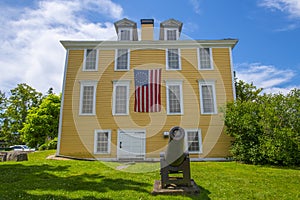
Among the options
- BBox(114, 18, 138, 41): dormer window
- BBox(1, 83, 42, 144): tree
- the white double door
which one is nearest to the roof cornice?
BBox(114, 18, 138, 41): dormer window

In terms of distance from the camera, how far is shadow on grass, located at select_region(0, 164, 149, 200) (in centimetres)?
490

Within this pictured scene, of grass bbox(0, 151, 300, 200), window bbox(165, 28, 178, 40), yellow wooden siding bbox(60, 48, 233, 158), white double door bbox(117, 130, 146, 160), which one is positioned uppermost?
window bbox(165, 28, 178, 40)

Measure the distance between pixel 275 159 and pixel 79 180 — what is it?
31.5 feet

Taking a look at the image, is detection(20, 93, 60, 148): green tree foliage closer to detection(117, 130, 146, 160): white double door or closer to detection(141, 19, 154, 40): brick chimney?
detection(117, 130, 146, 160): white double door

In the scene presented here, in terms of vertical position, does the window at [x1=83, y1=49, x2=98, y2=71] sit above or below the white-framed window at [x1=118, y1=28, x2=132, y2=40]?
below

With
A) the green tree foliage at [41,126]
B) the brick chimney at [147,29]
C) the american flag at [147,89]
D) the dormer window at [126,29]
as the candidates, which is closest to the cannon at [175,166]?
the american flag at [147,89]

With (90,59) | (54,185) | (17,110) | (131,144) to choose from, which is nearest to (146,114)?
(131,144)

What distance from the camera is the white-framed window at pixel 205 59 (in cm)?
1414

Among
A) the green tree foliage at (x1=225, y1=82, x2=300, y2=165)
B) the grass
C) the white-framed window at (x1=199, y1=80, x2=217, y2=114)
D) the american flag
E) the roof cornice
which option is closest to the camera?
the grass

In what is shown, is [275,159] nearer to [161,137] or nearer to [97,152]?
[161,137]

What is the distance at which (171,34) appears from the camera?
1580 cm

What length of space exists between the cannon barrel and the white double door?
320 inches

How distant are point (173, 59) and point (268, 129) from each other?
7610 millimetres

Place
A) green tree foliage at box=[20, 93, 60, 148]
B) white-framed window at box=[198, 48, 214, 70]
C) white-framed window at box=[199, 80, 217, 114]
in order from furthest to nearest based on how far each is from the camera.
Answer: green tree foliage at box=[20, 93, 60, 148] → white-framed window at box=[198, 48, 214, 70] → white-framed window at box=[199, 80, 217, 114]
